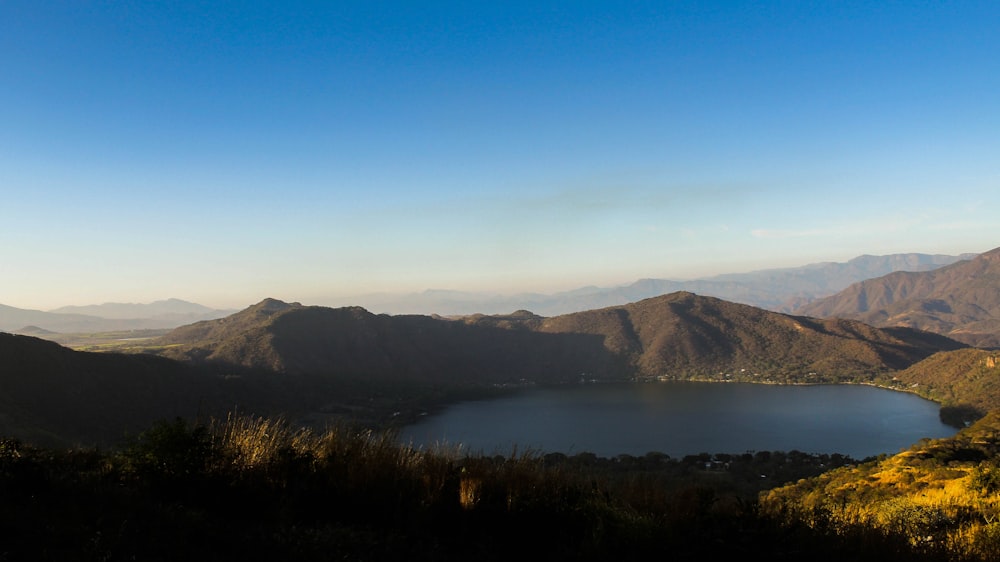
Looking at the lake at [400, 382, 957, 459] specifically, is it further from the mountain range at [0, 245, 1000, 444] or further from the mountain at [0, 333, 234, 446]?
the mountain at [0, 333, 234, 446]

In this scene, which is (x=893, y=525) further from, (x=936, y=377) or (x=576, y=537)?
(x=936, y=377)

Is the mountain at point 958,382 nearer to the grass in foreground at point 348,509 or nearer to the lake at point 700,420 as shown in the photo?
the lake at point 700,420

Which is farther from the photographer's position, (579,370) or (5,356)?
(579,370)

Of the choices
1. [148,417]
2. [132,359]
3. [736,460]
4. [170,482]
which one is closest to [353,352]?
[132,359]

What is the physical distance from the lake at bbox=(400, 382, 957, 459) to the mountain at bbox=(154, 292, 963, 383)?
57.7ft

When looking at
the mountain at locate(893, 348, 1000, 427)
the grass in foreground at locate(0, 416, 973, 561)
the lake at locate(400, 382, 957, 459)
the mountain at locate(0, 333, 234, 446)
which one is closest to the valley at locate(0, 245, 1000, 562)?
the grass in foreground at locate(0, 416, 973, 561)

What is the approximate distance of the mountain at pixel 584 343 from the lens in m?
125

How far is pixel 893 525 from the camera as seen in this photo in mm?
4535

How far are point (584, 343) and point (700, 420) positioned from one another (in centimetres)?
7162

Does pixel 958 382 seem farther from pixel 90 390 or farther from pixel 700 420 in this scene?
pixel 90 390

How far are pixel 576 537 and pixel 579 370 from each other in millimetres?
155160

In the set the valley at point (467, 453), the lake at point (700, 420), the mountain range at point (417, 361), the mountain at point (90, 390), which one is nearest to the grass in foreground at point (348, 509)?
the valley at point (467, 453)

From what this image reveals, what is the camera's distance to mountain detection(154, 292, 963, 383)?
125 m

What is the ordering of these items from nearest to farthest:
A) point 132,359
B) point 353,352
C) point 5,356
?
point 5,356, point 132,359, point 353,352
